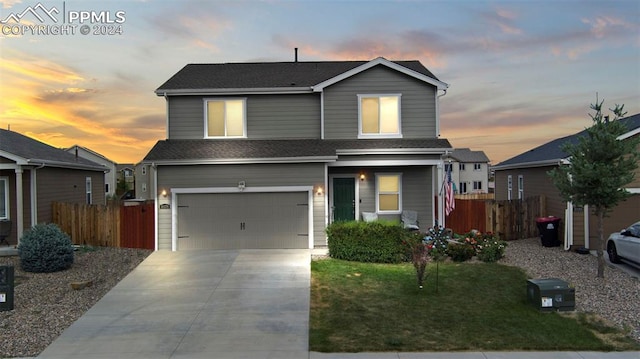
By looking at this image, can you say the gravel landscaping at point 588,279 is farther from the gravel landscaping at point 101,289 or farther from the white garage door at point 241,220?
the white garage door at point 241,220

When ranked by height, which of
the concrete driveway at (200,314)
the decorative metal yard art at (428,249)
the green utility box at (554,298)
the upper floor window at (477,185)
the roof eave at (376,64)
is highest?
the roof eave at (376,64)

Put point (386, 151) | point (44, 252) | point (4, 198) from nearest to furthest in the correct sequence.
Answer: point (44, 252) → point (386, 151) → point (4, 198)

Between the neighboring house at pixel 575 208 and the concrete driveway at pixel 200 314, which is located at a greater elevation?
the neighboring house at pixel 575 208

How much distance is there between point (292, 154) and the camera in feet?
47.2

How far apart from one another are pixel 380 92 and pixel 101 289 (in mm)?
11402

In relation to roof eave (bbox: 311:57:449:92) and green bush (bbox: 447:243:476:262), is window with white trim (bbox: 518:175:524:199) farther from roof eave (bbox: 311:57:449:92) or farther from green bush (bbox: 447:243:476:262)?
green bush (bbox: 447:243:476:262)

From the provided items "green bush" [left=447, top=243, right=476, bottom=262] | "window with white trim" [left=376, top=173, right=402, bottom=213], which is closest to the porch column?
"window with white trim" [left=376, top=173, right=402, bottom=213]

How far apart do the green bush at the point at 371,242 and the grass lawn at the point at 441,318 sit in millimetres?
1408

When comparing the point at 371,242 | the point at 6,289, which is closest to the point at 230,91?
the point at 371,242

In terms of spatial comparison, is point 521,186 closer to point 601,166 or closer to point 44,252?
point 601,166

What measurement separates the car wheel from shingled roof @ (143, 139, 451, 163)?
18.8 ft

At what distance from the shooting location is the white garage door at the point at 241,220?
47.3 ft

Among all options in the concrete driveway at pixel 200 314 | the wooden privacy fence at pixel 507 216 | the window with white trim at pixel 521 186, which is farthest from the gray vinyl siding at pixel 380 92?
the window with white trim at pixel 521 186

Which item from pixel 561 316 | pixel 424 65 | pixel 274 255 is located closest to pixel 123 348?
pixel 274 255
